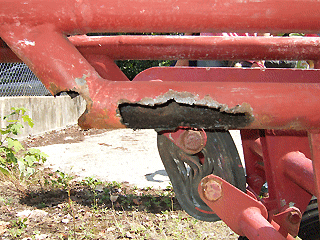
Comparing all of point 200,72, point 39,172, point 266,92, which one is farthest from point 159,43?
point 39,172

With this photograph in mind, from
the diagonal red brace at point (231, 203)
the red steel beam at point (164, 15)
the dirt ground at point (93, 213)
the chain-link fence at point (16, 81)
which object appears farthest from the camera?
the chain-link fence at point (16, 81)

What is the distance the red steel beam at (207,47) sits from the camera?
1477 millimetres

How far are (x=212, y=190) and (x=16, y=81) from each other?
18.2ft

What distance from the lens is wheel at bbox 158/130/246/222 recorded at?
5.50ft

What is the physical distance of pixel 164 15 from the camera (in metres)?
0.98

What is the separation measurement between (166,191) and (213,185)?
72.9 inches

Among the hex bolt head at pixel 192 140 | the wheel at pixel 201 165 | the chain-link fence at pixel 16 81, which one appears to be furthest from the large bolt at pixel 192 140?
the chain-link fence at pixel 16 81

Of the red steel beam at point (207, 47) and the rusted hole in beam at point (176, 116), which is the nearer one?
the rusted hole in beam at point (176, 116)

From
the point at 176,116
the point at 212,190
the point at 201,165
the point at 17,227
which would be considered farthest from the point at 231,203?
the point at 17,227

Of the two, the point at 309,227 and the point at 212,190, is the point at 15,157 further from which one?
the point at 309,227

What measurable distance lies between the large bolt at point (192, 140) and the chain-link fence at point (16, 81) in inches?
192

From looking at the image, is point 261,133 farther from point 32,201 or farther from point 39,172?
point 39,172

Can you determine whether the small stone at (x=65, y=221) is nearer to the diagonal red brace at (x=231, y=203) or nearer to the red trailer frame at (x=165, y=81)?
the diagonal red brace at (x=231, y=203)

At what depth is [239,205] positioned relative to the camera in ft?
4.90
